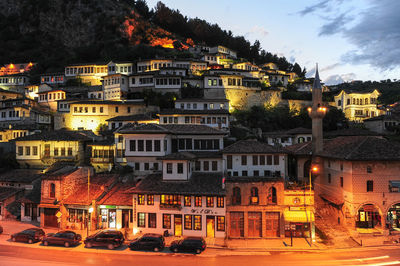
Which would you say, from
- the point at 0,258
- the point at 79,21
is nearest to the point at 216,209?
the point at 0,258

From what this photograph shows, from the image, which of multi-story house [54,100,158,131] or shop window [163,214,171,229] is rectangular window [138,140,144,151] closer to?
shop window [163,214,171,229]

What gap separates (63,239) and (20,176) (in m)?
19.1

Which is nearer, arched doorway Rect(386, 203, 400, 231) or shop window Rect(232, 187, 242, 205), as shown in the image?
shop window Rect(232, 187, 242, 205)

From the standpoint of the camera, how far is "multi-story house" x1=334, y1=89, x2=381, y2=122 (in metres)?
72.0

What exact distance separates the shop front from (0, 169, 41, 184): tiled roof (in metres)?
34.2

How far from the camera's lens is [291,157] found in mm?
43188

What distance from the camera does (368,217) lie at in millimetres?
29281

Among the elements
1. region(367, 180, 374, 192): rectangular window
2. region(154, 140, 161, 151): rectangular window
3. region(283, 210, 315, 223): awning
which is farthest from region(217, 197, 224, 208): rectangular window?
region(367, 180, 374, 192): rectangular window

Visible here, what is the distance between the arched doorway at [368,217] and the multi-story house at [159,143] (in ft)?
56.0

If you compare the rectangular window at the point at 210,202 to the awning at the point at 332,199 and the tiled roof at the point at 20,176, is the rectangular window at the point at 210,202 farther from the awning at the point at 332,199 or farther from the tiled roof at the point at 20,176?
the tiled roof at the point at 20,176

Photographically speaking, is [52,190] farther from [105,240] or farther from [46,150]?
[46,150]

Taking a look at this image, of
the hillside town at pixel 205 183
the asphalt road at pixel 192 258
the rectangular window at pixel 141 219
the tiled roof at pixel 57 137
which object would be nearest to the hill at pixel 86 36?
the tiled roof at pixel 57 137

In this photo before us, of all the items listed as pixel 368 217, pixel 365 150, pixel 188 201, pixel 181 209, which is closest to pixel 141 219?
pixel 181 209

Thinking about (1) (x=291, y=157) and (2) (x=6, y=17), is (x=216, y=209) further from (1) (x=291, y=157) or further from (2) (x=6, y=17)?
(2) (x=6, y=17)
